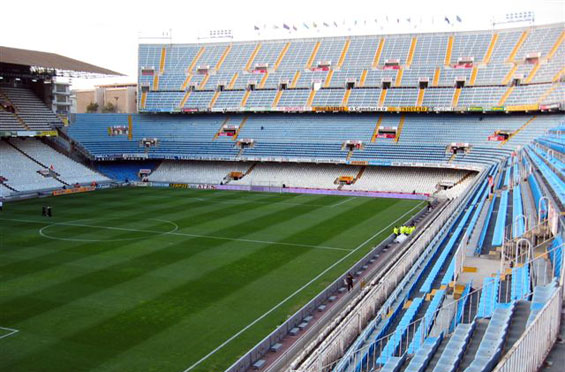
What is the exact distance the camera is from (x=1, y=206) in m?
37.7

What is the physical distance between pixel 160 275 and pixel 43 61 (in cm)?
3394

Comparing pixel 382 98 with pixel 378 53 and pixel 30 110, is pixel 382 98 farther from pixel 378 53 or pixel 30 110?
pixel 30 110

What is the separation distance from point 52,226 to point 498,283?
26.8m

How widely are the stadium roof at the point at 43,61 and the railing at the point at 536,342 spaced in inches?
1806

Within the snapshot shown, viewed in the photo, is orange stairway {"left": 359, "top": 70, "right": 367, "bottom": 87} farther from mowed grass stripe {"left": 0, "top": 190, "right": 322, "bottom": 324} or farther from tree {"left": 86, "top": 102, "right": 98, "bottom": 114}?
tree {"left": 86, "top": 102, "right": 98, "bottom": 114}

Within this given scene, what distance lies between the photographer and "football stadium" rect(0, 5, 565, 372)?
42.8 ft

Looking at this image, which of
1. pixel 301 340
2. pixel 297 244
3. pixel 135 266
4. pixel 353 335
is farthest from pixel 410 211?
pixel 353 335

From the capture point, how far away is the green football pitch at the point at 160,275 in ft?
51.3

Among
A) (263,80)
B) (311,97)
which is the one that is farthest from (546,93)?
(263,80)

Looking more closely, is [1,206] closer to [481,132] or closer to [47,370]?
[47,370]

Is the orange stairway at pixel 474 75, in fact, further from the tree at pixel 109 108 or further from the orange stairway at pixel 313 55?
the tree at pixel 109 108

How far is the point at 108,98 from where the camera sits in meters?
106

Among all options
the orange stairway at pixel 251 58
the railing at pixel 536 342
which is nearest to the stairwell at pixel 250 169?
the orange stairway at pixel 251 58

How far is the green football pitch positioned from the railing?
873cm
